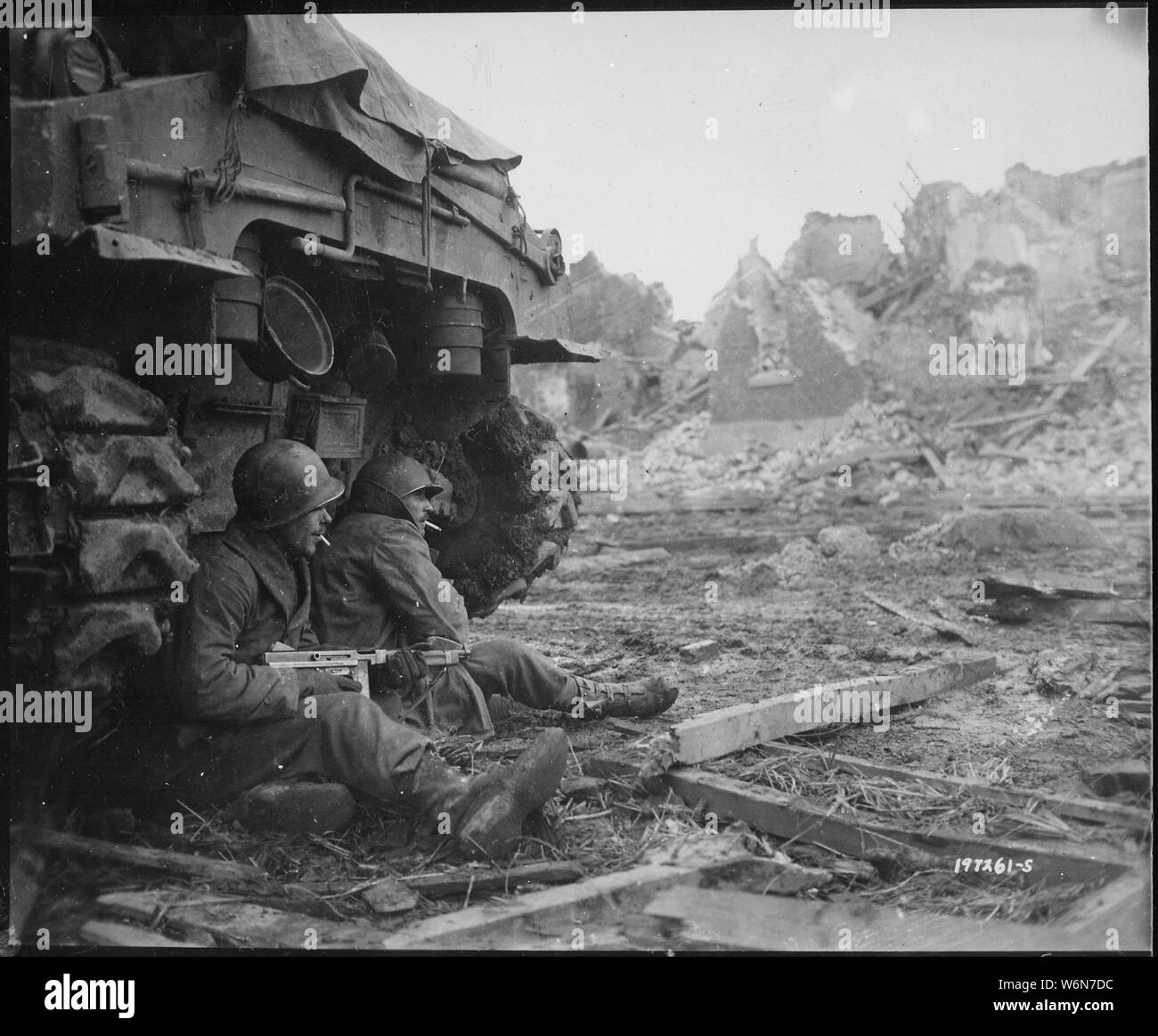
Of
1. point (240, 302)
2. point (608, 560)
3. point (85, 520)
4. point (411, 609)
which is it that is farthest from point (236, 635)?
point (608, 560)

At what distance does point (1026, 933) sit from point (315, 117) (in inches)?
148

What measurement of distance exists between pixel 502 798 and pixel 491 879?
0.27 metres

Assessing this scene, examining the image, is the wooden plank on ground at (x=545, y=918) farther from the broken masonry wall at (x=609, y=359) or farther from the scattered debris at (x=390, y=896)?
the broken masonry wall at (x=609, y=359)

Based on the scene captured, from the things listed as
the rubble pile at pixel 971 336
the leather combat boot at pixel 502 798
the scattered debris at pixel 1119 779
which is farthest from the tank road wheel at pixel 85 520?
the scattered debris at pixel 1119 779

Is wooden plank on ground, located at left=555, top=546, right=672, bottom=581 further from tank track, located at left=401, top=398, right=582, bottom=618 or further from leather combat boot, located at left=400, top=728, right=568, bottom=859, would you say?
leather combat boot, located at left=400, top=728, right=568, bottom=859

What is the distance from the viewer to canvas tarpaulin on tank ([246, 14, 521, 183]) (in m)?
3.93

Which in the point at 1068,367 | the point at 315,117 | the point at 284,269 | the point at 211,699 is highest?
the point at 315,117

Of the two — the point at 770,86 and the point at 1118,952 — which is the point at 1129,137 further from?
the point at 1118,952

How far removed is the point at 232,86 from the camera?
388 centimetres

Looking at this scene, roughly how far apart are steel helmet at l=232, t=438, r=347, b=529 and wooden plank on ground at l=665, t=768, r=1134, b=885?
189 cm

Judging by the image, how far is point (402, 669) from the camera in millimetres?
4566

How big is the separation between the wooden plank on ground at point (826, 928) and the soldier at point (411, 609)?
1189mm

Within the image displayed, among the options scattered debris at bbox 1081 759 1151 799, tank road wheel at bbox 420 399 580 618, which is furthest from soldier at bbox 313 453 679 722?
scattered debris at bbox 1081 759 1151 799
